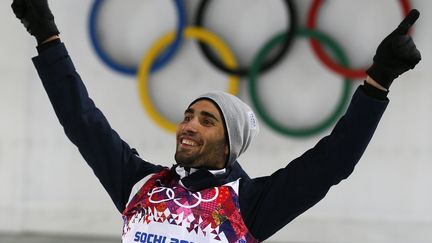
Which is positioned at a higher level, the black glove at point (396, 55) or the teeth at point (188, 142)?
the black glove at point (396, 55)

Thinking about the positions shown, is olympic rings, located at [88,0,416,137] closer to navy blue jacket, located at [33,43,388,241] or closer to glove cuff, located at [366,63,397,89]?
navy blue jacket, located at [33,43,388,241]

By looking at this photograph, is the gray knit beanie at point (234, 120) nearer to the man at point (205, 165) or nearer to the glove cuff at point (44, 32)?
the man at point (205, 165)

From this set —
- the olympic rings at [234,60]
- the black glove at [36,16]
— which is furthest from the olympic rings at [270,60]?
the black glove at [36,16]

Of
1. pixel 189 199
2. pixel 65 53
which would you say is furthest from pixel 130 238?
pixel 65 53

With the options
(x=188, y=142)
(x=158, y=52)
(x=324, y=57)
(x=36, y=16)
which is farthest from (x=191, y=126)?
(x=158, y=52)

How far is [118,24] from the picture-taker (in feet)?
17.1

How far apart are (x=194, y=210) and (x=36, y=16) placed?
67 centimetres

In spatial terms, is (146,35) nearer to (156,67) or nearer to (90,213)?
(156,67)

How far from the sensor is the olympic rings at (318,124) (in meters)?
4.79

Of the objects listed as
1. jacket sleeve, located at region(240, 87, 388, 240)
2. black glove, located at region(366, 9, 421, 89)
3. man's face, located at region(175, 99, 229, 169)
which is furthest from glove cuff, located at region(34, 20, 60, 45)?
black glove, located at region(366, 9, 421, 89)

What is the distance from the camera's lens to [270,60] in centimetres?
494

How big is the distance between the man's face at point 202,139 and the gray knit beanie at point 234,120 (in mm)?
16

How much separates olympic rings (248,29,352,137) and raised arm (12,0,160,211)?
3000 mm

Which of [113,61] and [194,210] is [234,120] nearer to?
[194,210]
